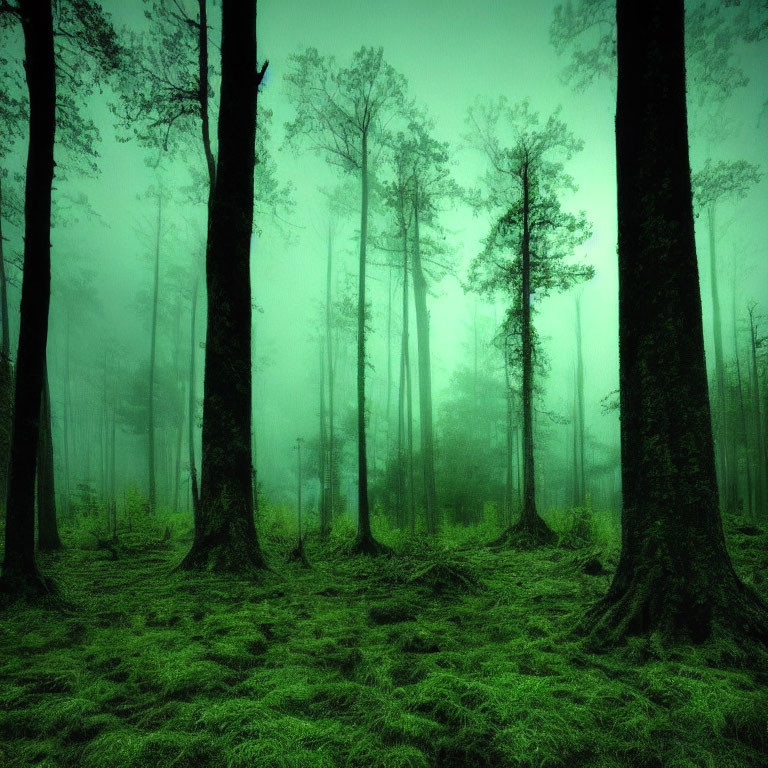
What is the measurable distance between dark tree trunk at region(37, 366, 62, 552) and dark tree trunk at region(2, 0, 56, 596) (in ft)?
15.9

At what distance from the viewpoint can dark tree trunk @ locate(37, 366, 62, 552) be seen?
26.1ft

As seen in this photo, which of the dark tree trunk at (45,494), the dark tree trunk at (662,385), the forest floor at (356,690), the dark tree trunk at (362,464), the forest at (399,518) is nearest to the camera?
the forest floor at (356,690)

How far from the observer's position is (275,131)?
1123 cm

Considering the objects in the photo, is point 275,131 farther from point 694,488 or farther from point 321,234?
point 694,488

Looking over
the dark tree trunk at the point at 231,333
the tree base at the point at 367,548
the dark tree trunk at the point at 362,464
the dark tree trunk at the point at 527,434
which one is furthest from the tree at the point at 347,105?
the dark tree trunk at the point at 231,333

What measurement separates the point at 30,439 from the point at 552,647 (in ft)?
16.5

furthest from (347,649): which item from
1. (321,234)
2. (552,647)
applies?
(321,234)

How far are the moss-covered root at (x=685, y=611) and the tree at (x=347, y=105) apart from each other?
22.2 ft

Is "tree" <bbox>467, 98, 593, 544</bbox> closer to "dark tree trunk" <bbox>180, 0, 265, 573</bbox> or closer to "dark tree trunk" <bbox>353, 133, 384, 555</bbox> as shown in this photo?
"dark tree trunk" <bbox>353, 133, 384, 555</bbox>

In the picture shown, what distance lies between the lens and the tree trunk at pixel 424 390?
12266 millimetres

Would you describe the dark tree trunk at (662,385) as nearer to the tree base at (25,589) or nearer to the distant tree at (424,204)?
the tree base at (25,589)

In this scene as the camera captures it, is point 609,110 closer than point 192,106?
Yes

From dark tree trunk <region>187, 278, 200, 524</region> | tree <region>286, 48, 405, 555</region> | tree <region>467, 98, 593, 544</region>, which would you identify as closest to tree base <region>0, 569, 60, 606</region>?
dark tree trunk <region>187, 278, 200, 524</region>

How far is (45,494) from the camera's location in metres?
8.23
